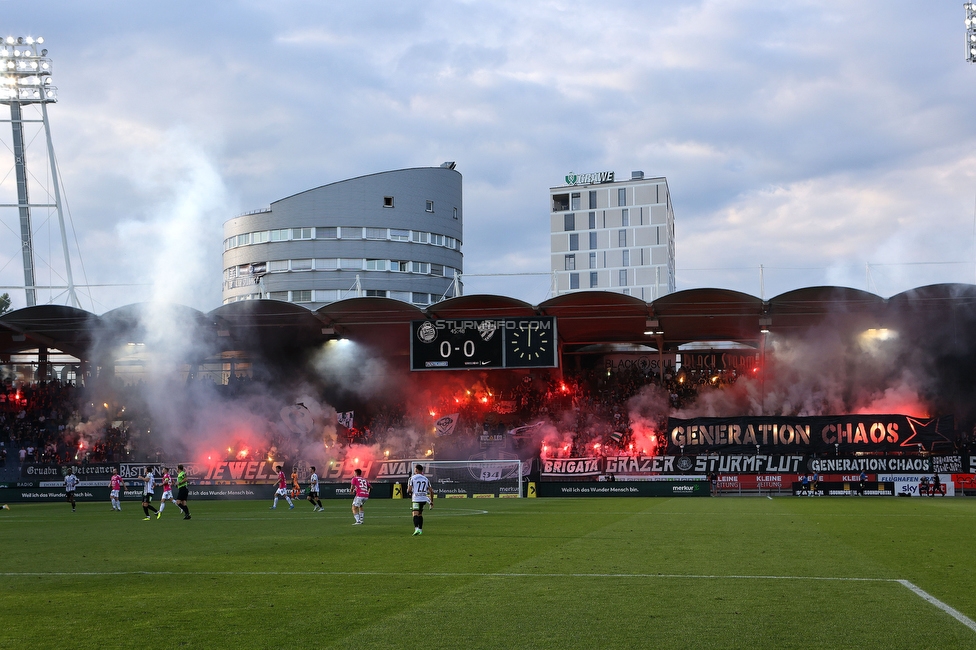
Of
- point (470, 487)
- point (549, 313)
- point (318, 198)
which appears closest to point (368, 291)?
point (318, 198)

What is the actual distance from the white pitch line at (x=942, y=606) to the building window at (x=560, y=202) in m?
105

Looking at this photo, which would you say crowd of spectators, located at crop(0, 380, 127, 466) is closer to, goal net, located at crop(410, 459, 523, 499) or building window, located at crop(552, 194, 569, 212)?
goal net, located at crop(410, 459, 523, 499)

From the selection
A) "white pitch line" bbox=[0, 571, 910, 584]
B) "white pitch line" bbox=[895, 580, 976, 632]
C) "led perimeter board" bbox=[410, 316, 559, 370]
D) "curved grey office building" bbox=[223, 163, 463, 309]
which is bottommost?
"white pitch line" bbox=[0, 571, 910, 584]

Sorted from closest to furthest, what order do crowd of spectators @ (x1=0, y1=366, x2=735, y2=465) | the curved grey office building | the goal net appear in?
the goal net
crowd of spectators @ (x1=0, y1=366, x2=735, y2=465)
the curved grey office building

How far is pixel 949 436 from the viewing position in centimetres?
4656

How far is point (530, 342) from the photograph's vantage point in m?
47.6

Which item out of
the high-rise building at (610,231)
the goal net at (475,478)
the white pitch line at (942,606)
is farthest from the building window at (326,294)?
the white pitch line at (942,606)

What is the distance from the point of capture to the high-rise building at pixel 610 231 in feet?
364

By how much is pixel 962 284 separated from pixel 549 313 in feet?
71.8

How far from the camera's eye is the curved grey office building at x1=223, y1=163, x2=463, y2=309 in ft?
309

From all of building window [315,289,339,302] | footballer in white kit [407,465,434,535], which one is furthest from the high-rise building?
footballer in white kit [407,465,434,535]

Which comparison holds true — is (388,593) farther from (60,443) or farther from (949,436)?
(60,443)

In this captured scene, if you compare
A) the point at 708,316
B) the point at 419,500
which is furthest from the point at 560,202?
the point at 419,500

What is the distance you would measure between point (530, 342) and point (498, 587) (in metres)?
35.8
